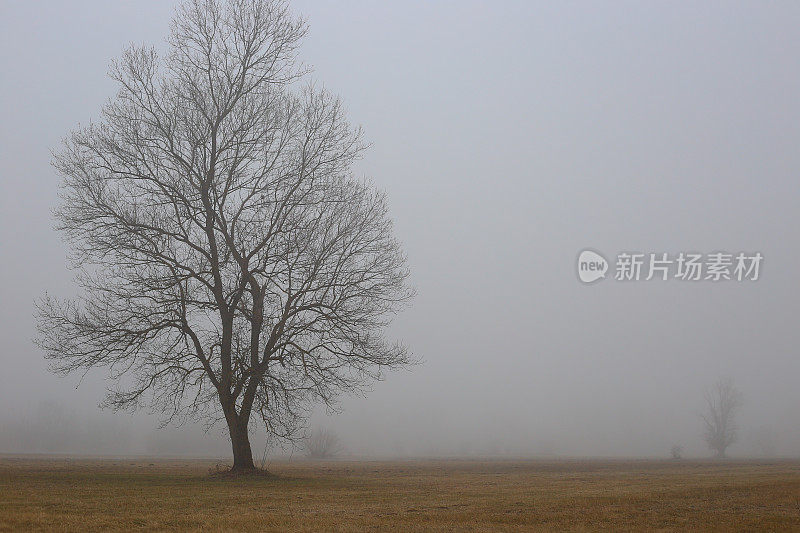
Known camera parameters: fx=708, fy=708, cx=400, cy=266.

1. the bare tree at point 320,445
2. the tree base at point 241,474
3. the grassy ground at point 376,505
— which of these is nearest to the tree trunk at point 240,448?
the tree base at point 241,474

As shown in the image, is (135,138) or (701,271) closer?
(135,138)

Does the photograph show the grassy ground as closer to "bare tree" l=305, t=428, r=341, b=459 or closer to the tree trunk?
the tree trunk

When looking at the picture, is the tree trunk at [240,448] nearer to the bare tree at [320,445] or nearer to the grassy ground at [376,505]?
the grassy ground at [376,505]

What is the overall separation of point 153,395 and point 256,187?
29.1 feet

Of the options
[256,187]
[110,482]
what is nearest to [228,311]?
[256,187]

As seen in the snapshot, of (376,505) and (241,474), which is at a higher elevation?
(376,505)

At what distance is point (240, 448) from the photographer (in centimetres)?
2675

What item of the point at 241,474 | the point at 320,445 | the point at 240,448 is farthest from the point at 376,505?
the point at 320,445

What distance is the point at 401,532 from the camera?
13227 mm

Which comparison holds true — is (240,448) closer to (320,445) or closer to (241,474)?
(241,474)

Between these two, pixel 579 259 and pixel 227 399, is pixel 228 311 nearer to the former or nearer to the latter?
pixel 227 399

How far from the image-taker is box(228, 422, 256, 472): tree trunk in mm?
26688

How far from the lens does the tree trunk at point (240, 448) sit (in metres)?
26.7

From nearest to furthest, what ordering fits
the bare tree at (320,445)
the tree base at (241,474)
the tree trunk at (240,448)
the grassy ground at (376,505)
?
the grassy ground at (376,505)
the tree base at (241,474)
the tree trunk at (240,448)
the bare tree at (320,445)
